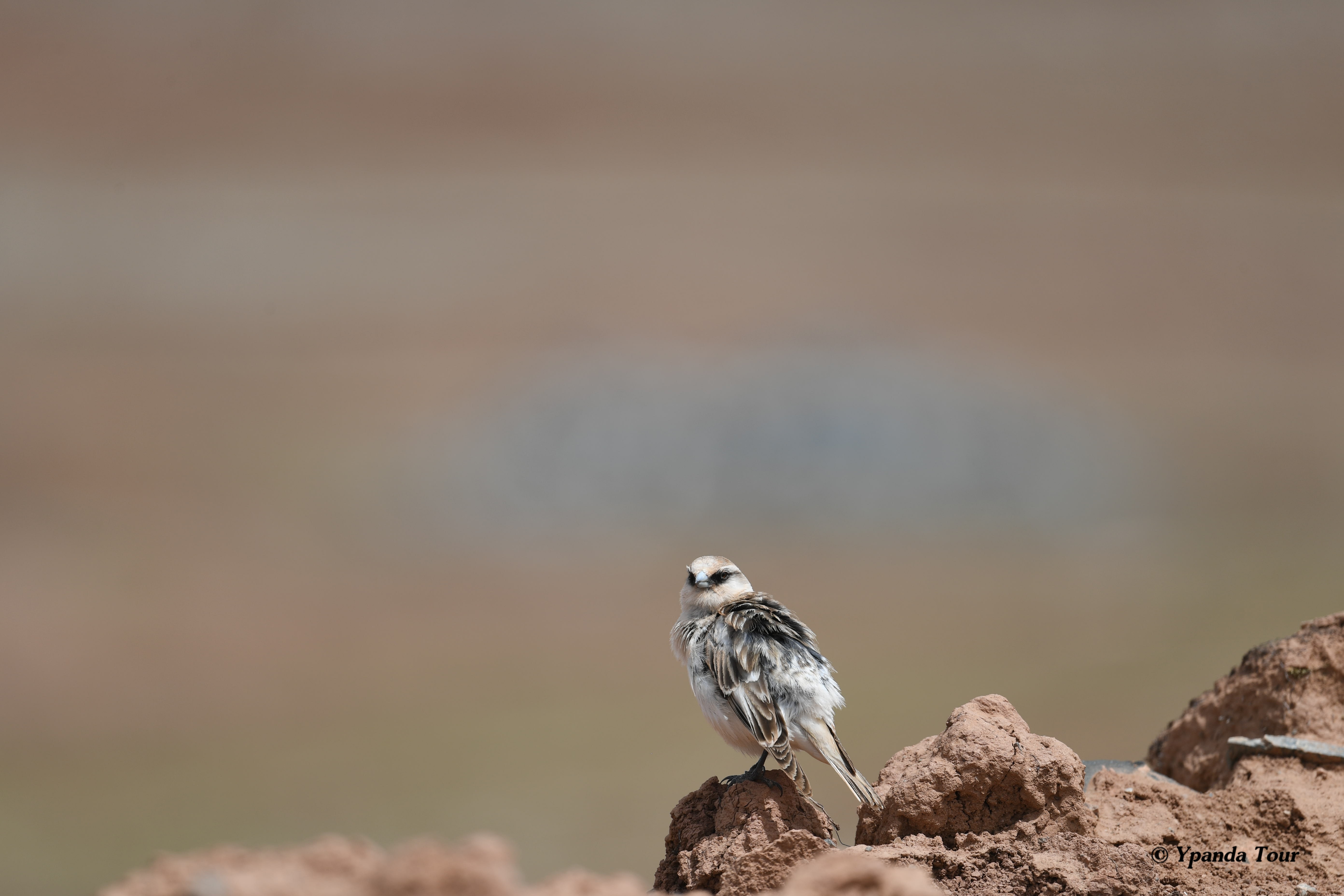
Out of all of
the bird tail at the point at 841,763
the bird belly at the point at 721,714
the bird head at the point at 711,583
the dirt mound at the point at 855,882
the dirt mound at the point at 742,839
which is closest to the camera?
the dirt mound at the point at 855,882

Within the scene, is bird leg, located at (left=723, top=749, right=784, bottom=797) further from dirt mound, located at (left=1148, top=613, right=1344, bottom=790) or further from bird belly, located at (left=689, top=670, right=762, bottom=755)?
dirt mound, located at (left=1148, top=613, right=1344, bottom=790)

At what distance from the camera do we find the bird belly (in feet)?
15.8

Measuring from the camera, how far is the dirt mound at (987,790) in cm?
464

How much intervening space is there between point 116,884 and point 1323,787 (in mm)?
5064

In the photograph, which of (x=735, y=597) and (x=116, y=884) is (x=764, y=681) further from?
(x=116, y=884)

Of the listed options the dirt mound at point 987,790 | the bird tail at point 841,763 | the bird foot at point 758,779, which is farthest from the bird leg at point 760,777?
the dirt mound at point 987,790

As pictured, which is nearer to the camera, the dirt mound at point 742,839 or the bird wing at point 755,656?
the dirt mound at point 742,839

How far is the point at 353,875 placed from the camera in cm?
288

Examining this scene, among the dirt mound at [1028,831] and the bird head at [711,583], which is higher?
the bird head at [711,583]

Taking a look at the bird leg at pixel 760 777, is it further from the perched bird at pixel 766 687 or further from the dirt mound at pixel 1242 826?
the dirt mound at pixel 1242 826

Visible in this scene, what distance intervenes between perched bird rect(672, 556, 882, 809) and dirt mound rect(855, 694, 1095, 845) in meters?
0.19

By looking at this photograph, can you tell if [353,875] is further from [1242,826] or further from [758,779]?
[1242,826]

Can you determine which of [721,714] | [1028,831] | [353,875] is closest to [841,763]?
[721,714]

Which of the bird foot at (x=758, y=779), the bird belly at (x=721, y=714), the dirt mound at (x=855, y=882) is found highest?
the bird belly at (x=721, y=714)
